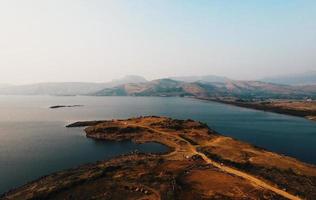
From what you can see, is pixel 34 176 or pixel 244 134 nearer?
pixel 34 176

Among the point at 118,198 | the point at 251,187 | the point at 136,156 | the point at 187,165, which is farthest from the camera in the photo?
the point at 136,156

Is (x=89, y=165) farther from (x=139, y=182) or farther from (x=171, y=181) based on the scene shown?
(x=171, y=181)

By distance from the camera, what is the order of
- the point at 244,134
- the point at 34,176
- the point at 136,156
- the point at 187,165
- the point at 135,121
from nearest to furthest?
the point at 34,176, the point at 187,165, the point at 136,156, the point at 244,134, the point at 135,121

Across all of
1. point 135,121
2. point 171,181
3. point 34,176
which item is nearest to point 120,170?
point 171,181

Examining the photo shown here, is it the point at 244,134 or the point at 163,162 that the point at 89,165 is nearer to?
the point at 163,162

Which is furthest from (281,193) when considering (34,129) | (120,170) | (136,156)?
(34,129)

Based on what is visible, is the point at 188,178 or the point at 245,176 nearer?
the point at 188,178

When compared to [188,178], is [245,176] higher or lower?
lower
